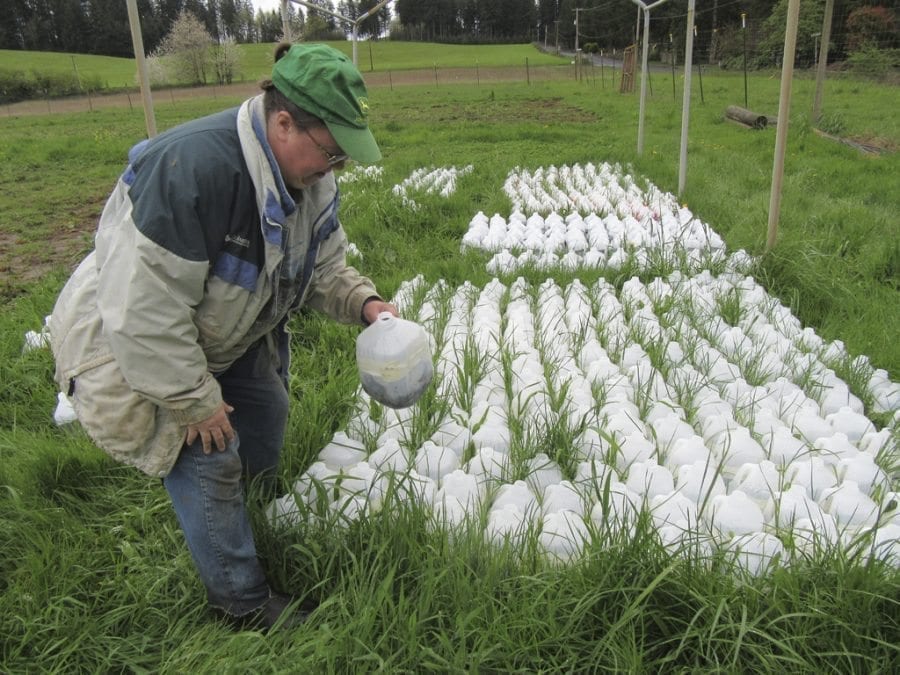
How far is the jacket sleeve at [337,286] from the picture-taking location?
2.14m

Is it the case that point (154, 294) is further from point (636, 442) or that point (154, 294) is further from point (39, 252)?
point (39, 252)

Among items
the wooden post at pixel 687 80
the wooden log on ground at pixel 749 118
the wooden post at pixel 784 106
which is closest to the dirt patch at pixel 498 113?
the wooden log on ground at pixel 749 118

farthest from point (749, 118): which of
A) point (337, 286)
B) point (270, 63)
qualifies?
point (270, 63)

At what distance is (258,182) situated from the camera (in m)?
1.60

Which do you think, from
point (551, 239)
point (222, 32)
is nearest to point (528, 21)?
point (222, 32)

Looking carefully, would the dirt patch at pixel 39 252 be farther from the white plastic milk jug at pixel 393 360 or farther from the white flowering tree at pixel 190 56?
the white flowering tree at pixel 190 56

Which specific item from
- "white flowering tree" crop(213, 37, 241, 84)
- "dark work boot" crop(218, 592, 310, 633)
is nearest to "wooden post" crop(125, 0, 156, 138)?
"dark work boot" crop(218, 592, 310, 633)

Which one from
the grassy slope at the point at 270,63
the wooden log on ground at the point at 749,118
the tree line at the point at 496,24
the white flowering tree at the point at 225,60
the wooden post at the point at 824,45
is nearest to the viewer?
the wooden post at the point at 824,45

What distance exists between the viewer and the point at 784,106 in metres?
3.95

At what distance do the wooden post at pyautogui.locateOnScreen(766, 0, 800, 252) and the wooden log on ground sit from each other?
7.91 metres

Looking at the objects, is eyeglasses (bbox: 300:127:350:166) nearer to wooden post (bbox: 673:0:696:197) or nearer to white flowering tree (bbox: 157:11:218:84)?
wooden post (bbox: 673:0:696:197)

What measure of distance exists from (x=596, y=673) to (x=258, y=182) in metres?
1.38

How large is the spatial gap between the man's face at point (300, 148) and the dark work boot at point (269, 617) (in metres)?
1.10

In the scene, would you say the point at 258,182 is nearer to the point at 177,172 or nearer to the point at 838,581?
the point at 177,172
